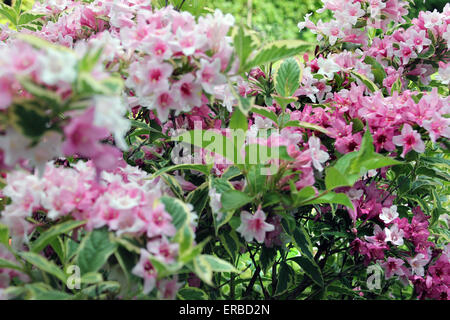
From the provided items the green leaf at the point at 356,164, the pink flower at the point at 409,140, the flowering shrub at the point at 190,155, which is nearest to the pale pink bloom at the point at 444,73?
the flowering shrub at the point at 190,155

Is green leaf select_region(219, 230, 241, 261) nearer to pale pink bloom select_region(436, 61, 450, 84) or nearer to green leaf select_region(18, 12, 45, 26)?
pale pink bloom select_region(436, 61, 450, 84)

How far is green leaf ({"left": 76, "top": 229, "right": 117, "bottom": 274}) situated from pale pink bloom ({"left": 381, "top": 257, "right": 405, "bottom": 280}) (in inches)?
35.2

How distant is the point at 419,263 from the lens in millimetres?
1284

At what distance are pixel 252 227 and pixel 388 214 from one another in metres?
0.51

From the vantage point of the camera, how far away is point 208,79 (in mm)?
895

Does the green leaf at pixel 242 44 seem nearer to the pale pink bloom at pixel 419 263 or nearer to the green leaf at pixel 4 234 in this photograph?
the green leaf at pixel 4 234

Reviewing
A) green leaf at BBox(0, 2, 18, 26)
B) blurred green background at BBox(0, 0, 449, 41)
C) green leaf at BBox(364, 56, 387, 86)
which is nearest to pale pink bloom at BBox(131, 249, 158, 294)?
green leaf at BBox(364, 56, 387, 86)

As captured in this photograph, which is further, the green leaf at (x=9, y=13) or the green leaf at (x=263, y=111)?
the green leaf at (x=9, y=13)

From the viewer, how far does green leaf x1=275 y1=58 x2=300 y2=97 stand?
1188mm

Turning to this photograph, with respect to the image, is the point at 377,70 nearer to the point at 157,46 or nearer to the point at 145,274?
the point at 157,46

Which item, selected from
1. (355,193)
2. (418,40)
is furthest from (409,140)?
(418,40)

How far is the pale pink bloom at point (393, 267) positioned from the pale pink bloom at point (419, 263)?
0.03m

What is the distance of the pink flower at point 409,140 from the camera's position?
3.65ft

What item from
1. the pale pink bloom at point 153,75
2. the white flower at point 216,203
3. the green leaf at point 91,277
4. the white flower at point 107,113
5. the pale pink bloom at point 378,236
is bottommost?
the pale pink bloom at point 378,236
